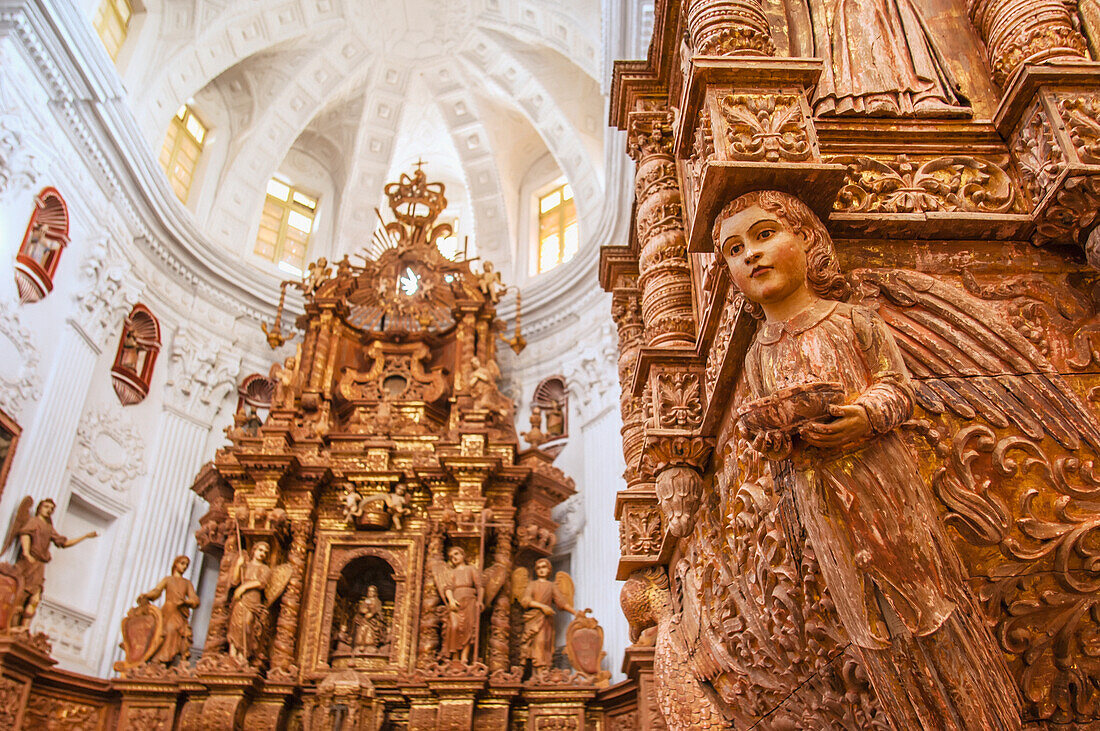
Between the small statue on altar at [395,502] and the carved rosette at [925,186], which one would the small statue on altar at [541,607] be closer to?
the small statue on altar at [395,502]

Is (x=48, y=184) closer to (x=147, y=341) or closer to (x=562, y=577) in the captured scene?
(x=147, y=341)

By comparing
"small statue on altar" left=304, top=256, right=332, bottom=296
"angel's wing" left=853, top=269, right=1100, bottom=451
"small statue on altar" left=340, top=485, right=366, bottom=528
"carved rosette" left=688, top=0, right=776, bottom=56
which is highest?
"small statue on altar" left=304, top=256, right=332, bottom=296

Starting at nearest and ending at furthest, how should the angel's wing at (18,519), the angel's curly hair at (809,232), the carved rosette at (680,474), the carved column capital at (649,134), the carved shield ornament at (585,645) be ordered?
the angel's curly hair at (809,232)
the carved rosette at (680,474)
the carved column capital at (649,134)
the angel's wing at (18,519)
the carved shield ornament at (585,645)

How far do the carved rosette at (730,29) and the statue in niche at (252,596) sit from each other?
9.30 metres

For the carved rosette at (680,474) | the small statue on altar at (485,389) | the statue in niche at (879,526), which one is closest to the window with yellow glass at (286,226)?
the small statue on altar at (485,389)

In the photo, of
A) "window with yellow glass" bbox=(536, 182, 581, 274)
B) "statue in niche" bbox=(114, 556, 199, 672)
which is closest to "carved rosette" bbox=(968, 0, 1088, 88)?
"statue in niche" bbox=(114, 556, 199, 672)

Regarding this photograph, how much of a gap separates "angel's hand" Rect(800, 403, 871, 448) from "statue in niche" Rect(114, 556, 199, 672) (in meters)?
10.0

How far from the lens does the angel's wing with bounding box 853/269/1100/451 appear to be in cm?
257

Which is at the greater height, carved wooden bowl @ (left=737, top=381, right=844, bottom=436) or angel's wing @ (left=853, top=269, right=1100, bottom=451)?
angel's wing @ (left=853, top=269, right=1100, bottom=451)

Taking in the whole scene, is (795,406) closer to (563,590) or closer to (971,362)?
(971,362)

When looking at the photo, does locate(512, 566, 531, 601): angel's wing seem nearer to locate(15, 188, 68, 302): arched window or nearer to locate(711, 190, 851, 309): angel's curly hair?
locate(15, 188, 68, 302): arched window

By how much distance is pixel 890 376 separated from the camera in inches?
95.7

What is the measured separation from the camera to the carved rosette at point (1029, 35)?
3262 mm

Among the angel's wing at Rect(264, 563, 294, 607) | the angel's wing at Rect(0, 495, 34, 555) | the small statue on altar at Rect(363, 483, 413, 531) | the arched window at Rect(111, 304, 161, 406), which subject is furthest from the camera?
the arched window at Rect(111, 304, 161, 406)
